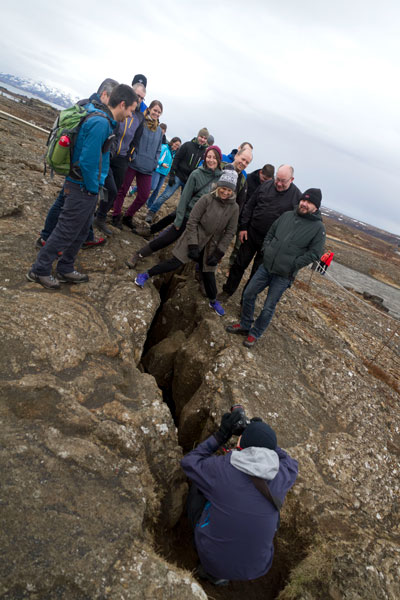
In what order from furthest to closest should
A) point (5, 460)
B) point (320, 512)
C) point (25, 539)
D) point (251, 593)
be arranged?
point (320, 512)
point (251, 593)
point (5, 460)
point (25, 539)

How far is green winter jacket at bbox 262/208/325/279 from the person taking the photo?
5.31 meters

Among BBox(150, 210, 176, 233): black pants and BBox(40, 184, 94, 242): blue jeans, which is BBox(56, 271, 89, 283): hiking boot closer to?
BBox(40, 184, 94, 242): blue jeans

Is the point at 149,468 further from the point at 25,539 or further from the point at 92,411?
the point at 25,539

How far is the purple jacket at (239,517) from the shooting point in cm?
306

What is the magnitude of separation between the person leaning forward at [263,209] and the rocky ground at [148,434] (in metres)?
1.54

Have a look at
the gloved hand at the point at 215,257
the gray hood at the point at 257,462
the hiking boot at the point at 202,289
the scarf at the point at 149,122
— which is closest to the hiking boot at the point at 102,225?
the scarf at the point at 149,122

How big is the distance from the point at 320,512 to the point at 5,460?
388 centimetres

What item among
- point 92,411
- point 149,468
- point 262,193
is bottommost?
point 149,468

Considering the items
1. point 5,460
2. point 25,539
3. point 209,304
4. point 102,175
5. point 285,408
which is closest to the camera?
point 25,539

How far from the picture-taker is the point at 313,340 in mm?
7535

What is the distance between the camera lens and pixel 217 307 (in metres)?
6.76

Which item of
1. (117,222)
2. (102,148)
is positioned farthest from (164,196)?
(102,148)

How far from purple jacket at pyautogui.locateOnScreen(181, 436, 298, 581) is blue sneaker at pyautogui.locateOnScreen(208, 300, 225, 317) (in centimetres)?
372

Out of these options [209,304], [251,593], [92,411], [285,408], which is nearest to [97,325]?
[92,411]
